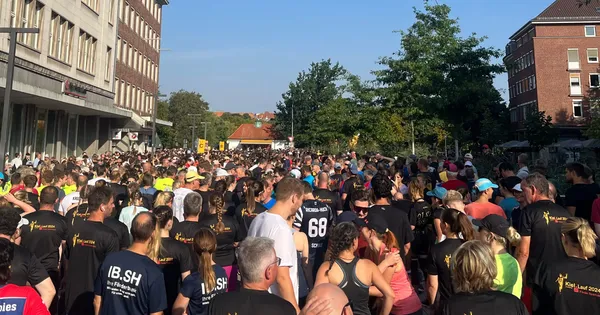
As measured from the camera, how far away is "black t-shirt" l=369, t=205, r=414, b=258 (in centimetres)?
551

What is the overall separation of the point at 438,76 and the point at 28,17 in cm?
2267

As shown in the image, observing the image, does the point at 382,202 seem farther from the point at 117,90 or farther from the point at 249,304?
the point at 117,90

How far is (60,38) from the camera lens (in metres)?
26.5

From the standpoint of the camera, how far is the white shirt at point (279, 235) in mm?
3481

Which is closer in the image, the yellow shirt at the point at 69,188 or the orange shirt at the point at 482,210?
the orange shirt at the point at 482,210

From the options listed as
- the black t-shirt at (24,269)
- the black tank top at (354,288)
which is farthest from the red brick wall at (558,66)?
the black t-shirt at (24,269)

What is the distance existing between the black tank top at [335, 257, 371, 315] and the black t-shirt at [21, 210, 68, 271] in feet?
10.9

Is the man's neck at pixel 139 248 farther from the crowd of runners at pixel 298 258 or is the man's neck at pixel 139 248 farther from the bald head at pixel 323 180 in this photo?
the bald head at pixel 323 180

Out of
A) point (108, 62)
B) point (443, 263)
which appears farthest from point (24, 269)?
point (108, 62)

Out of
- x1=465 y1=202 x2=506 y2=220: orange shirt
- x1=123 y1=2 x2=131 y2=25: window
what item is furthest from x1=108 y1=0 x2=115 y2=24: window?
x1=465 y1=202 x2=506 y2=220: orange shirt

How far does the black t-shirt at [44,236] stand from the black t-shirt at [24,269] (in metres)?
1.38

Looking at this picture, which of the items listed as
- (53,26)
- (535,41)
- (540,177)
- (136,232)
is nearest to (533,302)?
(540,177)

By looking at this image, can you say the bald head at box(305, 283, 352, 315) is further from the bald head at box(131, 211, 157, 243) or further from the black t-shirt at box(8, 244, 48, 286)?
the black t-shirt at box(8, 244, 48, 286)

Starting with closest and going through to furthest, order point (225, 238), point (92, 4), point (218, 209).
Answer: point (225, 238), point (218, 209), point (92, 4)
